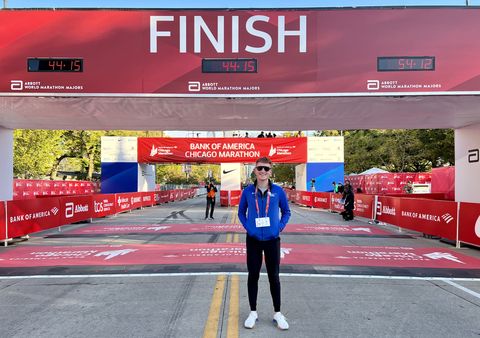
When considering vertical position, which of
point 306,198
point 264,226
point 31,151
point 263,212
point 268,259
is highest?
point 31,151

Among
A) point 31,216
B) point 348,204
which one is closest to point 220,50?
point 31,216

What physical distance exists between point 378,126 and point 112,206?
44.4ft

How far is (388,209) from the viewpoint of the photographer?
16625 millimetres

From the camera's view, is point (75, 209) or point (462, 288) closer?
point (462, 288)

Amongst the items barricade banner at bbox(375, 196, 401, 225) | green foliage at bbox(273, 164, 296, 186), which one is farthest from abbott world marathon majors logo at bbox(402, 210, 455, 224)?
green foliage at bbox(273, 164, 296, 186)

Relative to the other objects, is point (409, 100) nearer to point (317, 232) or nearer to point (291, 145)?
point (317, 232)

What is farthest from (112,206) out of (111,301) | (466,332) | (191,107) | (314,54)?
(466,332)

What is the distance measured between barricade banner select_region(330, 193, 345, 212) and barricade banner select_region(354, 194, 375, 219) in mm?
1932

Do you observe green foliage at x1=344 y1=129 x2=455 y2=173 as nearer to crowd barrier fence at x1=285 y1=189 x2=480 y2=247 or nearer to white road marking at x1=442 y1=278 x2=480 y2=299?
crowd barrier fence at x1=285 y1=189 x2=480 y2=247

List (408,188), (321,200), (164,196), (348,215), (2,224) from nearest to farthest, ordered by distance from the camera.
Answer: (2,224)
(348,215)
(321,200)
(408,188)
(164,196)

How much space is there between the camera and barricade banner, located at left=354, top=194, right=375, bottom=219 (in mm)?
18766

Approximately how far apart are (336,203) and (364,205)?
4.36 meters

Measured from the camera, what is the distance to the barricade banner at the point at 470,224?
10.3m

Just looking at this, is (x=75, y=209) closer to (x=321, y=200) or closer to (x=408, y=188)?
(x=321, y=200)
